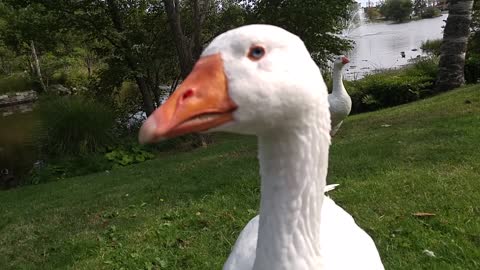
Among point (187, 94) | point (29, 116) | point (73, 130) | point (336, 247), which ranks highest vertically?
point (187, 94)

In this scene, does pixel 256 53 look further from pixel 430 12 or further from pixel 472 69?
pixel 430 12

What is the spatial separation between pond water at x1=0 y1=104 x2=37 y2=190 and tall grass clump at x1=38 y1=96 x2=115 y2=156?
76 cm

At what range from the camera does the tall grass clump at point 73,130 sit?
391 inches

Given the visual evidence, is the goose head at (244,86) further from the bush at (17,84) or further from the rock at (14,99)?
the bush at (17,84)

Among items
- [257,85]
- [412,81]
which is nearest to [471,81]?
[412,81]

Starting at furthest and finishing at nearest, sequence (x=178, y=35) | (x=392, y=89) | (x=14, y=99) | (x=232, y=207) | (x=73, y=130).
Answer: (x=14, y=99) → (x=392, y=89) → (x=73, y=130) → (x=178, y=35) → (x=232, y=207)

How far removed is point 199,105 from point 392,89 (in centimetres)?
1016

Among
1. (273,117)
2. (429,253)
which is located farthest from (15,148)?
(273,117)

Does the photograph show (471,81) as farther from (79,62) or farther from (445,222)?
(79,62)

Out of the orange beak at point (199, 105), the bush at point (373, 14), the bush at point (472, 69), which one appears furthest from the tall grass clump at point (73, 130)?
the bush at point (373, 14)

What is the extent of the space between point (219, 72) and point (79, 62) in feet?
91.5

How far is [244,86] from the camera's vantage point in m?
Answer: 1.36

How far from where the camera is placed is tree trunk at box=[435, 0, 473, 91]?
8.91 m

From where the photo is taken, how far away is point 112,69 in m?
11.7
